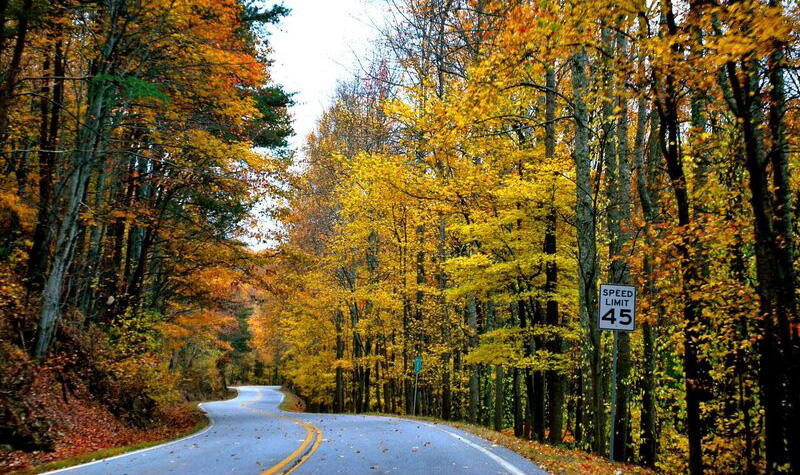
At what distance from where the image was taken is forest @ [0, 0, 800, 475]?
25.1 ft

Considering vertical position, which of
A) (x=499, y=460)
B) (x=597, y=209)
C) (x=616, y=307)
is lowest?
(x=499, y=460)

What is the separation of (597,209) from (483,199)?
3.06m

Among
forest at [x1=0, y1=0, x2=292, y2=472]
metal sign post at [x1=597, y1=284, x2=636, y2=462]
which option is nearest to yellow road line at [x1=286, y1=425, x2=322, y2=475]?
forest at [x1=0, y1=0, x2=292, y2=472]

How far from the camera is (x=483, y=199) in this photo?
15078 millimetres

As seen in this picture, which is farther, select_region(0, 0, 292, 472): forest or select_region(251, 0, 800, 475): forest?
select_region(0, 0, 292, 472): forest

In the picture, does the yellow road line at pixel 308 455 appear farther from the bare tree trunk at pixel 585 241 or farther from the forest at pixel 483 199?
the bare tree trunk at pixel 585 241

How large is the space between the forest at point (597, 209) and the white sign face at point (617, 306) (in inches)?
15.4

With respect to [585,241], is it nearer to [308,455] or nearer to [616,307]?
[616,307]

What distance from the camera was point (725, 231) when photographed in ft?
25.6

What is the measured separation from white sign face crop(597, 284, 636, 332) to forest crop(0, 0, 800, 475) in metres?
0.41

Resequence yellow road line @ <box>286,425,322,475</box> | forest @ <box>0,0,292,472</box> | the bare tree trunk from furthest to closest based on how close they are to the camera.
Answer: the bare tree trunk < forest @ <box>0,0,292,472</box> < yellow road line @ <box>286,425,322,475</box>

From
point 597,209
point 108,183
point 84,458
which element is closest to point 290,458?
point 84,458

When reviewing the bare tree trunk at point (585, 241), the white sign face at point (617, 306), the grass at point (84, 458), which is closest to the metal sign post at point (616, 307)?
the white sign face at point (617, 306)

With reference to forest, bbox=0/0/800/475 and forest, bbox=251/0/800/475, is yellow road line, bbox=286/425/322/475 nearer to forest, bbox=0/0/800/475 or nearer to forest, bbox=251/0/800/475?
forest, bbox=0/0/800/475
